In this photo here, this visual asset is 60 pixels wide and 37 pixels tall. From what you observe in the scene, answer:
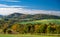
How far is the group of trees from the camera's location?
337cm

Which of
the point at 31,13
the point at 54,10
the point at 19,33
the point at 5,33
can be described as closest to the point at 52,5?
the point at 54,10

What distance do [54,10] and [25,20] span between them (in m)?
0.66

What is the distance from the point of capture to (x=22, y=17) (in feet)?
11.3

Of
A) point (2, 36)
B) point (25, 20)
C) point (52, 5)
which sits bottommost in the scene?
point (2, 36)

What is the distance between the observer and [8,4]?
133 inches

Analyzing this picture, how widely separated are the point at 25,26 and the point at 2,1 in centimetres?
72

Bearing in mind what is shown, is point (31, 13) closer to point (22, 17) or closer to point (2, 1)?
point (22, 17)

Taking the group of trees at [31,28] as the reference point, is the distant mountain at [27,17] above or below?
above

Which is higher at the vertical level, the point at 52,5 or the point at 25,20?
the point at 52,5

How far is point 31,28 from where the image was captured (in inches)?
135

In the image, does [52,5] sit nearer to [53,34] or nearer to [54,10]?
[54,10]

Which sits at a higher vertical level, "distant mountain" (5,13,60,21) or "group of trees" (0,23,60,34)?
"distant mountain" (5,13,60,21)

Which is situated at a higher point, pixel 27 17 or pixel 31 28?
pixel 27 17

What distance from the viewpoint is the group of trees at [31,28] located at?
337 centimetres
